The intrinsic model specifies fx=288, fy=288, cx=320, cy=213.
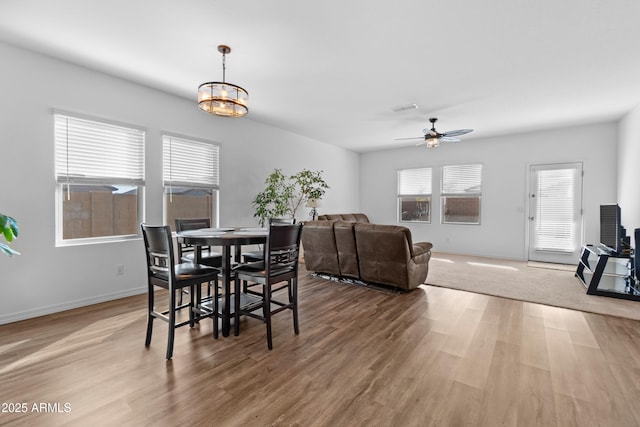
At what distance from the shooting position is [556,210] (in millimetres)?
6078

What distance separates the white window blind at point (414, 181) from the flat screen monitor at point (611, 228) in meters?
3.66

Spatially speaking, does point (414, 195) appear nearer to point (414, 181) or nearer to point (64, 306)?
point (414, 181)

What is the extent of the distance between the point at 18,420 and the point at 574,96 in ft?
21.7

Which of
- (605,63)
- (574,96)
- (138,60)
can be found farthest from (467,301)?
(138,60)

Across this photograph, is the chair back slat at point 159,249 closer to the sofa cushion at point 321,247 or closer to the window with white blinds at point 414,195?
the sofa cushion at point 321,247

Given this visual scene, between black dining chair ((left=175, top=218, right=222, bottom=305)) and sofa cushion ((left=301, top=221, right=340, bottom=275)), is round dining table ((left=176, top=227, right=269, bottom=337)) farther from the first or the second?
sofa cushion ((left=301, top=221, right=340, bottom=275))

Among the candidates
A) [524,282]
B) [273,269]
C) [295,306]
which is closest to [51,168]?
[273,269]

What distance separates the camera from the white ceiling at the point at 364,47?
2.35m

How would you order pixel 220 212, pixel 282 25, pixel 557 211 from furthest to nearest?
pixel 557 211, pixel 220 212, pixel 282 25

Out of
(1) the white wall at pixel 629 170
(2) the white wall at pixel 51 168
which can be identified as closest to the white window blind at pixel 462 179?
(1) the white wall at pixel 629 170

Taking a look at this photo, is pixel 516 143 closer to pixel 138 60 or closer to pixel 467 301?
pixel 467 301

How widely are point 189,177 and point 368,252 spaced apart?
2925 millimetres

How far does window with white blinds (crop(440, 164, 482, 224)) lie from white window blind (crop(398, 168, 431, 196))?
0.42 metres

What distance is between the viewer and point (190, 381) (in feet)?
6.30
